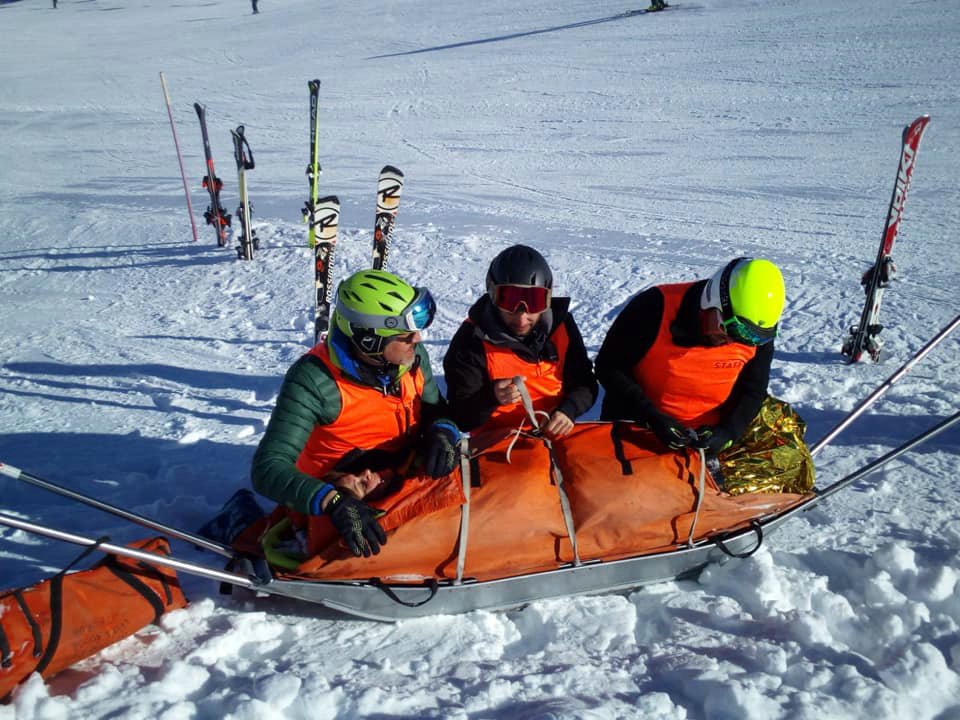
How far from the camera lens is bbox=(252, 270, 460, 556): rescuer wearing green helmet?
2.98m

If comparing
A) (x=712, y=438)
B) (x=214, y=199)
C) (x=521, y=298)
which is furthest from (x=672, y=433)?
(x=214, y=199)

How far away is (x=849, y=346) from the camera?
224 inches

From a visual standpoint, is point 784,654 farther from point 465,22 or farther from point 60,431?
point 465,22

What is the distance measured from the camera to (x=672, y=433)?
3.37m

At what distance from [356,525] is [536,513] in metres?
0.78

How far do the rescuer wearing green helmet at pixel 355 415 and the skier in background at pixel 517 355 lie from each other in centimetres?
23

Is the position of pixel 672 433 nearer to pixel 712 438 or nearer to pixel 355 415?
pixel 712 438

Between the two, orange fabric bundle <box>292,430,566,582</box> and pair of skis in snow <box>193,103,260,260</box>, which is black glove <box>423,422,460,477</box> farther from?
pair of skis in snow <box>193,103,260,260</box>

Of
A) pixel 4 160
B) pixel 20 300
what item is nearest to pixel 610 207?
pixel 20 300

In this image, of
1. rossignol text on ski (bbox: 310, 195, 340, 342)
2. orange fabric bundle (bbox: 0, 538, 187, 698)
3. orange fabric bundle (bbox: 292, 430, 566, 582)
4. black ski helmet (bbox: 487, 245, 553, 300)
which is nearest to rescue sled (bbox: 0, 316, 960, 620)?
orange fabric bundle (bbox: 292, 430, 566, 582)

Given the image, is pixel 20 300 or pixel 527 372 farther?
pixel 20 300

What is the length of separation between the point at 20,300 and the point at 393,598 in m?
7.21

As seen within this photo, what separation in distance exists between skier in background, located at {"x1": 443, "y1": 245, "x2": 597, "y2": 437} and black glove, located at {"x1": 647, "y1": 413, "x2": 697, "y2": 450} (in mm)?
394

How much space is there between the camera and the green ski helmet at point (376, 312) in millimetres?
3121
